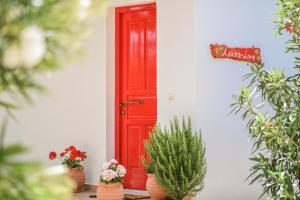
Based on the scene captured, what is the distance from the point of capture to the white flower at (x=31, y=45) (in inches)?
32.1

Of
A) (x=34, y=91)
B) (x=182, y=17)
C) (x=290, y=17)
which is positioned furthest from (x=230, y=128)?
(x=34, y=91)

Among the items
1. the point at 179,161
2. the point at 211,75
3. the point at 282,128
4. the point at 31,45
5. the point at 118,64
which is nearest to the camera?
the point at 31,45

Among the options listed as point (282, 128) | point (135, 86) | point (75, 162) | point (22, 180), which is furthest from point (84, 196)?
point (22, 180)

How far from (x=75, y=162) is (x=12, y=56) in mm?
5886

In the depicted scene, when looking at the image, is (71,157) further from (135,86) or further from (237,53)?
(237,53)

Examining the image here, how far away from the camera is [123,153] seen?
265 inches

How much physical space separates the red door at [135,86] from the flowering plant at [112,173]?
35.8 inches

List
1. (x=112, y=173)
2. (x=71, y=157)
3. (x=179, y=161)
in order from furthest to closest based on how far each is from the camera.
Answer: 1. (x=71, y=157)
2. (x=112, y=173)
3. (x=179, y=161)

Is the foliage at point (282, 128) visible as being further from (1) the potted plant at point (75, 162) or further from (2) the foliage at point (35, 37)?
(2) the foliage at point (35, 37)

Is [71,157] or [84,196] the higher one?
[71,157]

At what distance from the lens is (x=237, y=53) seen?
20.0 feet

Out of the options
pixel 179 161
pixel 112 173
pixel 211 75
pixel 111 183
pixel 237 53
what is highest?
pixel 237 53

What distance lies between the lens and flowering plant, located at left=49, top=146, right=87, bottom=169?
6.53 m

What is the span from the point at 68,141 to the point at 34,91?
6106mm
